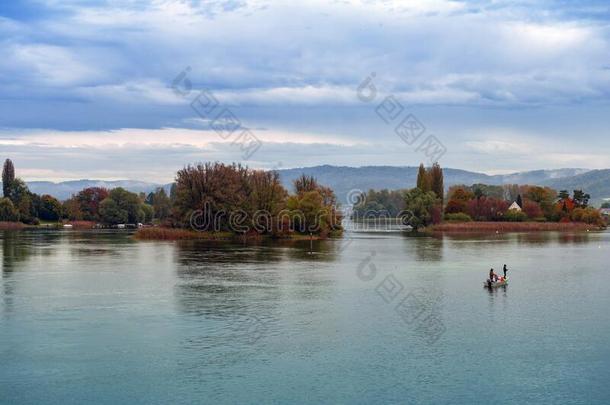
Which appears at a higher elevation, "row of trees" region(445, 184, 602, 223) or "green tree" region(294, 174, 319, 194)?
"green tree" region(294, 174, 319, 194)

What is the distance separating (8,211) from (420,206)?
70.0 metres

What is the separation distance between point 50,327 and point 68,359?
16.5ft

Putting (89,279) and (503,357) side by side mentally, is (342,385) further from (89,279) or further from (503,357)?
(89,279)

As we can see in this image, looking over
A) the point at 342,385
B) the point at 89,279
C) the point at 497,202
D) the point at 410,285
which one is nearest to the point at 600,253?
the point at 410,285

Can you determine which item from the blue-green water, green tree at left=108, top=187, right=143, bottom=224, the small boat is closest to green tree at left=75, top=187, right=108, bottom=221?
green tree at left=108, top=187, right=143, bottom=224

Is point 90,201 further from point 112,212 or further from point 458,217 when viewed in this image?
point 458,217

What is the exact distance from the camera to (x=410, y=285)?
39.5 meters

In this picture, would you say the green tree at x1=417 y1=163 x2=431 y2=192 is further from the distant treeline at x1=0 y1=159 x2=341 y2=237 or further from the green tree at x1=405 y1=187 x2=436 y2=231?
the distant treeline at x1=0 y1=159 x2=341 y2=237

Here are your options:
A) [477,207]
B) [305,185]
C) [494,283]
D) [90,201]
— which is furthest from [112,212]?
[494,283]

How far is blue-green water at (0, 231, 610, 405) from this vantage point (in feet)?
65.4

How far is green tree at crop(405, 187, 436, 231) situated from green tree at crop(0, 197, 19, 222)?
6729 cm

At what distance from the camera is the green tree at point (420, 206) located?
115250 mm

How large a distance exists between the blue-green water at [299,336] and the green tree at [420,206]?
67.5m

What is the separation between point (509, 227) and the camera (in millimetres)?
120250
